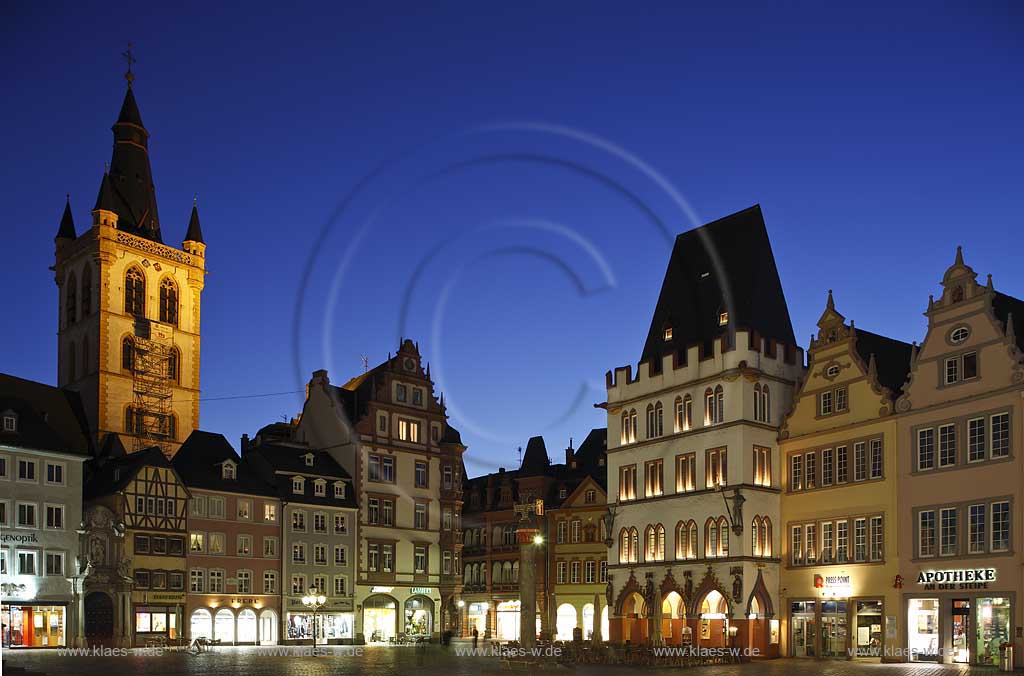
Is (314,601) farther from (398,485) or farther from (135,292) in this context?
(135,292)

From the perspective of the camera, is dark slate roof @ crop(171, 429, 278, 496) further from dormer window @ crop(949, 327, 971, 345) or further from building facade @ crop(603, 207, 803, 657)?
dormer window @ crop(949, 327, 971, 345)

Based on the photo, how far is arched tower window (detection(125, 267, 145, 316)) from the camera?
357 ft

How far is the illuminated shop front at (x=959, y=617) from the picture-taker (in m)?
53.1

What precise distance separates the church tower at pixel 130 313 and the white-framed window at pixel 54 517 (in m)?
24.3

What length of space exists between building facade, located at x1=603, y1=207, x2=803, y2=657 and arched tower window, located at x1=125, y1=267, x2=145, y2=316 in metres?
53.7

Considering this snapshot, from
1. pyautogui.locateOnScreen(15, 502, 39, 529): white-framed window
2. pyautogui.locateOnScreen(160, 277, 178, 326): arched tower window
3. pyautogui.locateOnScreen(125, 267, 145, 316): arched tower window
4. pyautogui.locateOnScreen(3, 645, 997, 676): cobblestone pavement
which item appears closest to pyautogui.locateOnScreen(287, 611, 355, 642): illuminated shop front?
pyautogui.locateOnScreen(15, 502, 39, 529): white-framed window

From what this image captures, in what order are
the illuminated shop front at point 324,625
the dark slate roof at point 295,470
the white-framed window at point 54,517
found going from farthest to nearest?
the dark slate roof at point 295,470 < the illuminated shop front at point 324,625 < the white-framed window at point 54,517

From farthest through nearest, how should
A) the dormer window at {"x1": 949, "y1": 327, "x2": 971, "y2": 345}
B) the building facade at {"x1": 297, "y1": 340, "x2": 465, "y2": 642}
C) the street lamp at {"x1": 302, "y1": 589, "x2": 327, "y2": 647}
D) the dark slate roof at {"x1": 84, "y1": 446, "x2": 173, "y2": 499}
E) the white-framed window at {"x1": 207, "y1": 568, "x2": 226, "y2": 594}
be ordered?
1. the building facade at {"x1": 297, "y1": 340, "x2": 465, "y2": 642}
2. the white-framed window at {"x1": 207, "y1": 568, "x2": 226, "y2": 594}
3. the street lamp at {"x1": 302, "y1": 589, "x2": 327, "y2": 647}
4. the dark slate roof at {"x1": 84, "y1": 446, "x2": 173, "y2": 499}
5. the dormer window at {"x1": 949, "y1": 327, "x2": 971, "y2": 345}

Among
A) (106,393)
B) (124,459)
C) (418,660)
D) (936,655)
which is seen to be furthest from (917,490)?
(106,393)

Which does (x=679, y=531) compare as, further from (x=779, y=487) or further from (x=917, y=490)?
(x=917, y=490)

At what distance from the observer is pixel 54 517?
253ft

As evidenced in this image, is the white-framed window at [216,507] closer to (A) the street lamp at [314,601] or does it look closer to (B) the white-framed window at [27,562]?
(A) the street lamp at [314,601]

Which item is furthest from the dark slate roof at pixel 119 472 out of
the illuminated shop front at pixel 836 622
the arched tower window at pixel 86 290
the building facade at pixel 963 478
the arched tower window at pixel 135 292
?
the building facade at pixel 963 478

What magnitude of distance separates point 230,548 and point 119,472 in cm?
994
